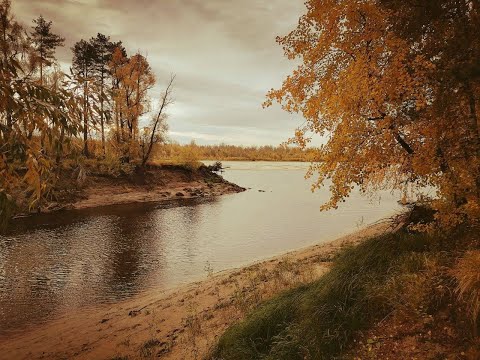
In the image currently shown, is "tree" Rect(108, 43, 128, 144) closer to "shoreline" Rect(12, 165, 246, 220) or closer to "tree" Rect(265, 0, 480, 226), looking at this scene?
"shoreline" Rect(12, 165, 246, 220)

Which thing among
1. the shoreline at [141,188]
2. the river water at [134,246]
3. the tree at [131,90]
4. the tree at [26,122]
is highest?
the tree at [131,90]

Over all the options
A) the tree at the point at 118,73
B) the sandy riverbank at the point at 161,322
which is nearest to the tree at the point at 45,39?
the tree at the point at 118,73

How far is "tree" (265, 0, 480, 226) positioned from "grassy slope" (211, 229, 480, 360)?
Answer: 3.34 ft

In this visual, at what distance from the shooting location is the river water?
1347cm

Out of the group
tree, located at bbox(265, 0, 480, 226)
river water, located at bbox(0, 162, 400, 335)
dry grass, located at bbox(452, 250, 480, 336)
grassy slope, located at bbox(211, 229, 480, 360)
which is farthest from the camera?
river water, located at bbox(0, 162, 400, 335)

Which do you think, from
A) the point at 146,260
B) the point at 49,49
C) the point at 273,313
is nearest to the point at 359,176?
the point at 273,313

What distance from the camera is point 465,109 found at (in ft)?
22.3

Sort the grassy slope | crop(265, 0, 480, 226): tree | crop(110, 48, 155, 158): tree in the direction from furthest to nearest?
crop(110, 48, 155, 158): tree < crop(265, 0, 480, 226): tree < the grassy slope

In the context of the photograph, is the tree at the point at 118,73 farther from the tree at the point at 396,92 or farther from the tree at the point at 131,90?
the tree at the point at 396,92

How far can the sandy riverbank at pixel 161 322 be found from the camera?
8.33 metres

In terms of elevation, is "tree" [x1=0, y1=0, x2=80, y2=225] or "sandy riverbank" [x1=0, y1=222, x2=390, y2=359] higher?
"tree" [x1=0, y1=0, x2=80, y2=225]

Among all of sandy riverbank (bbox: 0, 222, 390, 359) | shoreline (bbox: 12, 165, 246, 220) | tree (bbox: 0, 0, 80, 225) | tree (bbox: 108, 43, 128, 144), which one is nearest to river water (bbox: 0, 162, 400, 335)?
sandy riverbank (bbox: 0, 222, 390, 359)

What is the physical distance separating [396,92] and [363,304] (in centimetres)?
440

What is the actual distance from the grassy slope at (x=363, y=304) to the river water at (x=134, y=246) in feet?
26.9
